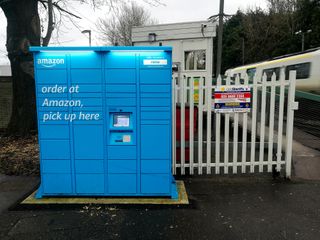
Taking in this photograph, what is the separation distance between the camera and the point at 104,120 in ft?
12.3

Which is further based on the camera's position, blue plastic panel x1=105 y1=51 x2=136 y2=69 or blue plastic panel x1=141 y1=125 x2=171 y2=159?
blue plastic panel x1=141 y1=125 x2=171 y2=159

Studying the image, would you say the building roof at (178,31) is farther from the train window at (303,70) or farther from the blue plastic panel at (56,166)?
the blue plastic panel at (56,166)

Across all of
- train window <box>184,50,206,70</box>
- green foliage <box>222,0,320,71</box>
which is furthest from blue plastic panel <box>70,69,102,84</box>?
green foliage <box>222,0,320,71</box>

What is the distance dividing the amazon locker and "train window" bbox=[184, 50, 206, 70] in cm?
628

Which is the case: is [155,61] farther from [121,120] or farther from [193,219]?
[193,219]

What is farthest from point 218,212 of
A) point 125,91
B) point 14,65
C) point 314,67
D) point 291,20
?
point 291,20

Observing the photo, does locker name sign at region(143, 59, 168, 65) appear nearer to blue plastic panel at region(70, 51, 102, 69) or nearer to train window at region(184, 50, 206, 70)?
blue plastic panel at region(70, 51, 102, 69)

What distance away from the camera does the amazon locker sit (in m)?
3.65

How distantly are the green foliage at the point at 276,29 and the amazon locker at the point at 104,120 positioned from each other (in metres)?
29.8

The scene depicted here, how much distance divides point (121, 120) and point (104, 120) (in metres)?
0.22

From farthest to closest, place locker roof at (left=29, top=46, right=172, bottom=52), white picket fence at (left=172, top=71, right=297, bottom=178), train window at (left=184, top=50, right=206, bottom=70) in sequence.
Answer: train window at (left=184, top=50, right=206, bottom=70) → white picket fence at (left=172, top=71, right=297, bottom=178) → locker roof at (left=29, top=46, right=172, bottom=52)

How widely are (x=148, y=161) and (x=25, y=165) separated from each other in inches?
111

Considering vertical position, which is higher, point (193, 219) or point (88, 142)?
point (88, 142)

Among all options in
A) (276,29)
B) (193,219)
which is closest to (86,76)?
(193,219)
